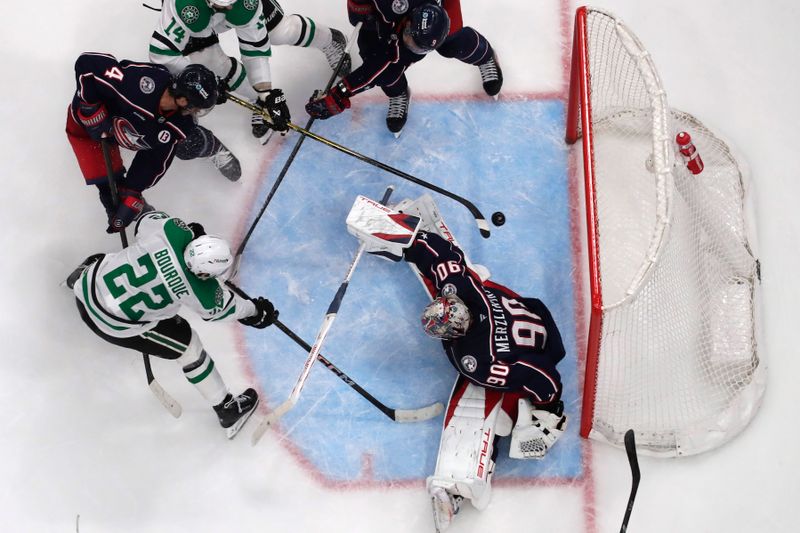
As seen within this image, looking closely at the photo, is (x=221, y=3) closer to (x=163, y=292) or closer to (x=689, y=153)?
(x=163, y=292)

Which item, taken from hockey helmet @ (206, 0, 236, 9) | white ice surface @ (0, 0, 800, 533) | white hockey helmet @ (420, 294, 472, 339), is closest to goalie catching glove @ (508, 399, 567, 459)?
white ice surface @ (0, 0, 800, 533)

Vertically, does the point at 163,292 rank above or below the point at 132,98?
below

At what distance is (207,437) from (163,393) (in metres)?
0.38

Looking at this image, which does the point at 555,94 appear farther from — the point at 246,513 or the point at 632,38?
the point at 246,513

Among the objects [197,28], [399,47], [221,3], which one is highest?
[399,47]

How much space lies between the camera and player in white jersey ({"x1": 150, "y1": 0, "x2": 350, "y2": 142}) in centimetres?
362

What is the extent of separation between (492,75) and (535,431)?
74.1 inches

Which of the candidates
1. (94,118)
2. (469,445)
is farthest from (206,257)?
(469,445)

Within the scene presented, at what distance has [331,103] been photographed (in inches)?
155

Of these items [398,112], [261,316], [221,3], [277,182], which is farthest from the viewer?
[398,112]

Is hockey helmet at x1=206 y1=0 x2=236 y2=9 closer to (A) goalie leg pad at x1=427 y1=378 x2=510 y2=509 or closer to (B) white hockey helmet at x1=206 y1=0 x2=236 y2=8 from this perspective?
(B) white hockey helmet at x1=206 y1=0 x2=236 y2=8

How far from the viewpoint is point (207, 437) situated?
3982 mm

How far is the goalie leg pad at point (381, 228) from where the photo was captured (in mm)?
3770

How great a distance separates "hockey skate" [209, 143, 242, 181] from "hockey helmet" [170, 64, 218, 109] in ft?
2.39
